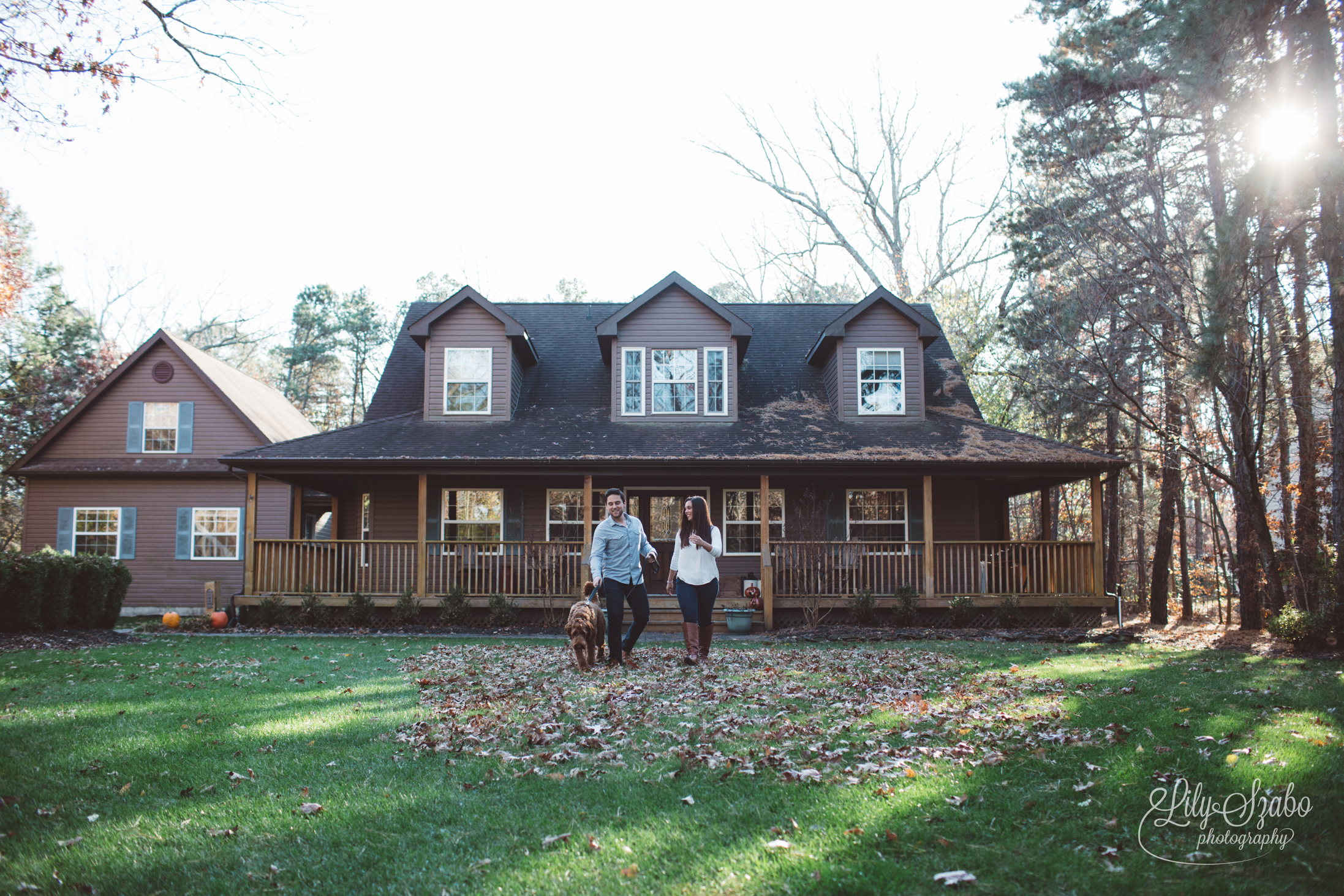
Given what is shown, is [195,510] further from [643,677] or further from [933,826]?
[933,826]

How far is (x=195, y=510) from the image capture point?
69.3 ft

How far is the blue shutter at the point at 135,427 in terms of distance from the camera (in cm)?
2131

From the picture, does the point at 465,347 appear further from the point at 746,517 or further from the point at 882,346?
the point at 882,346

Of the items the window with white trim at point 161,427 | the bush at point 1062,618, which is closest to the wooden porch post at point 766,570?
the bush at point 1062,618

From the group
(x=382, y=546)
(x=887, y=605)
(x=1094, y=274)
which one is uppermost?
(x=1094, y=274)

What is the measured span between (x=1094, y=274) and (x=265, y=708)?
1406cm

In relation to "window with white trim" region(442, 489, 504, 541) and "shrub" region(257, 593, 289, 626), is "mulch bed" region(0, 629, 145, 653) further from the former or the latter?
"window with white trim" region(442, 489, 504, 541)

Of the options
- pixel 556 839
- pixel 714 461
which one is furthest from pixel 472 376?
pixel 556 839

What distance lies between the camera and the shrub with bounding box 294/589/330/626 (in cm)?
1479

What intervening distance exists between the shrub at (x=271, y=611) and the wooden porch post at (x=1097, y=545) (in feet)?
49.2

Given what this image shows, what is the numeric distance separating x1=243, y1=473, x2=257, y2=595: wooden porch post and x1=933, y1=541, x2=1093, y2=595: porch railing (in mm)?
12837

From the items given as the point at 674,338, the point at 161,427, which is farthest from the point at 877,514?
the point at 161,427

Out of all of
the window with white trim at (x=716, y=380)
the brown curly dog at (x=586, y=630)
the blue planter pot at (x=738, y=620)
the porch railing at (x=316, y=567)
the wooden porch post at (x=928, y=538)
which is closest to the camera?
the brown curly dog at (x=586, y=630)

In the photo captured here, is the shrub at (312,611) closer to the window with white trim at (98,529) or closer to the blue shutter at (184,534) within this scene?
the blue shutter at (184,534)
